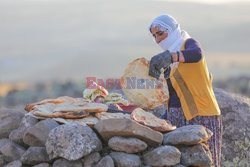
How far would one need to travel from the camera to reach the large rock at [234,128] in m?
10.7

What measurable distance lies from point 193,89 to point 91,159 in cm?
151

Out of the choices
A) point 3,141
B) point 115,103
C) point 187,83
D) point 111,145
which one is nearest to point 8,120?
point 3,141

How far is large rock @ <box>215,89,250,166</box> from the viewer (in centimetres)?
1071

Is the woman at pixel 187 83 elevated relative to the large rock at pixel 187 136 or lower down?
elevated

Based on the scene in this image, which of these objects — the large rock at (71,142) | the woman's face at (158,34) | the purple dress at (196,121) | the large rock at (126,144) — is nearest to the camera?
the large rock at (71,142)

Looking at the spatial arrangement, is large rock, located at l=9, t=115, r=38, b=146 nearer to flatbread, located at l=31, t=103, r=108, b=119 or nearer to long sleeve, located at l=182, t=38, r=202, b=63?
flatbread, located at l=31, t=103, r=108, b=119

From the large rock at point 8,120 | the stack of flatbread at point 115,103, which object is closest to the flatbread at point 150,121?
the stack of flatbread at point 115,103

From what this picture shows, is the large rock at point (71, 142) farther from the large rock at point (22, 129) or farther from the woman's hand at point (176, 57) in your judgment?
the woman's hand at point (176, 57)

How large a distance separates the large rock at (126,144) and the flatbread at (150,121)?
36 cm

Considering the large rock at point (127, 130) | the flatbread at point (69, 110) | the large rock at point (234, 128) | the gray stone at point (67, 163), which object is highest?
the flatbread at point (69, 110)

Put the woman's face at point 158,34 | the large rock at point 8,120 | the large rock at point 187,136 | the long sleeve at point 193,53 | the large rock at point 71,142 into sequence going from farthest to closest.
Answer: the large rock at point 8,120 → the woman's face at point 158,34 → the long sleeve at point 193,53 → the large rock at point 187,136 → the large rock at point 71,142

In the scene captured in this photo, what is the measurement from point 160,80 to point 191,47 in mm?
714

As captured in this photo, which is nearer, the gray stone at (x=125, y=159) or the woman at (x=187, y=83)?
the gray stone at (x=125, y=159)

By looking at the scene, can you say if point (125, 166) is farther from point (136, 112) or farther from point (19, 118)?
point (19, 118)
